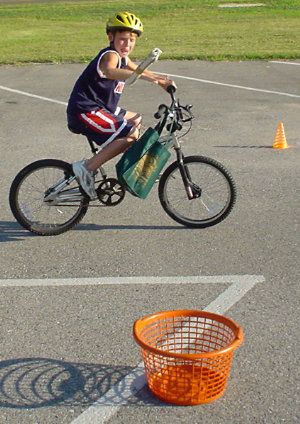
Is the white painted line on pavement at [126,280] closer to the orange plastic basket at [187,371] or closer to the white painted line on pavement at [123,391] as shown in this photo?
the white painted line on pavement at [123,391]

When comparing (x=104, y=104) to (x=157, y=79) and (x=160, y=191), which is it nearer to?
(x=157, y=79)

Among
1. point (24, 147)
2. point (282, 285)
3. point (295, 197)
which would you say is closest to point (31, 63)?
point (24, 147)

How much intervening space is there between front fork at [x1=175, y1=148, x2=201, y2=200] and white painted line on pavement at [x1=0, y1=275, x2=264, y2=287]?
1182mm

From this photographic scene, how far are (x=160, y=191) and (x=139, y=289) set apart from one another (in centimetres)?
147

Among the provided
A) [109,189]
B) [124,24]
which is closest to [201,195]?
[109,189]

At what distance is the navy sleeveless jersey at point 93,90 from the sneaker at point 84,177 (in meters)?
0.46

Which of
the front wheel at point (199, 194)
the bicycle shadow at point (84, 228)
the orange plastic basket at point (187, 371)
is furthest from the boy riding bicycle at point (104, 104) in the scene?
the orange plastic basket at point (187, 371)

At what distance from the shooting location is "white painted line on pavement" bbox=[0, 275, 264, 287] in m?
6.03

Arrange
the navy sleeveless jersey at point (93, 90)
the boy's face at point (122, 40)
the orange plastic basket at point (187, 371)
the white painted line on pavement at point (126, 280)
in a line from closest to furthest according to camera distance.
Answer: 1. the orange plastic basket at point (187, 371)
2. the white painted line on pavement at point (126, 280)
3. the boy's face at point (122, 40)
4. the navy sleeveless jersey at point (93, 90)

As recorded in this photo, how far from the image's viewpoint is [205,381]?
4.28 m

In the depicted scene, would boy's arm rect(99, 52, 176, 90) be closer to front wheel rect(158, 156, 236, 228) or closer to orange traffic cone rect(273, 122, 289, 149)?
front wheel rect(158, 156, 236, 228)

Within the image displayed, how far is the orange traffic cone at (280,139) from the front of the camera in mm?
9922

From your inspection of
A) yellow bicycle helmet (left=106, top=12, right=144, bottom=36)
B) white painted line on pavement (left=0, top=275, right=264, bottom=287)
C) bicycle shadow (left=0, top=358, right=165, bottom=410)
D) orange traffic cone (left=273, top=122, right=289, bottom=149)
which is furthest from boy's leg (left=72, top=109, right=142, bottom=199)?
orange traffic cone (left=273, top=122, right=289, bottom=149)

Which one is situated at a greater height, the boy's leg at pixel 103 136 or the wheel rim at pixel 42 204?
the boy's leg at pixel 103 136
